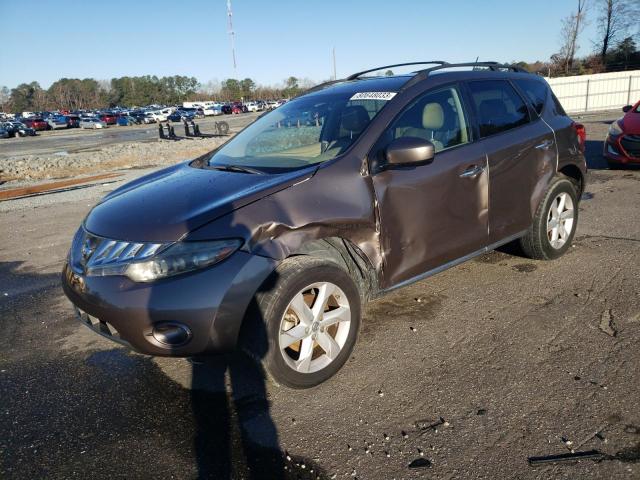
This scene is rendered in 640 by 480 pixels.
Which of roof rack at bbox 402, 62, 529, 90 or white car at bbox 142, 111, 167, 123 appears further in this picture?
white car at bbox 142, 111, 167, 123

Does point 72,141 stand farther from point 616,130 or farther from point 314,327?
point 314,327

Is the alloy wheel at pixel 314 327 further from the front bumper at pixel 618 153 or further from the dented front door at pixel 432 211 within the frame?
the front bumper at pixel 618 153

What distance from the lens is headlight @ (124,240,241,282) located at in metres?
2.63

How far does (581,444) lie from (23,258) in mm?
6161

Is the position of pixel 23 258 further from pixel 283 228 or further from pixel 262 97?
pixel 262 97

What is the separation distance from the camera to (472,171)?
12.3 ft

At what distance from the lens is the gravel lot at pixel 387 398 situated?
93.9 inches

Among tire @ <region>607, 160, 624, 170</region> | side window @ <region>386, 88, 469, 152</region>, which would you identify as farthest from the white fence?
side window @ <region>386, 88, 469, 152</region>

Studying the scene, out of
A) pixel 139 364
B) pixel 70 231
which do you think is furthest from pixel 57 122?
pixel 139 364

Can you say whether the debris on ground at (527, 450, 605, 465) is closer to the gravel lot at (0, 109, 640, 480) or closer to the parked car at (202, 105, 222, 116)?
the gravel lot at (0, 109, 640, 480)

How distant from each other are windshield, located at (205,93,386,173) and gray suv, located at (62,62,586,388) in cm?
2

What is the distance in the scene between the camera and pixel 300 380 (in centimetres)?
291

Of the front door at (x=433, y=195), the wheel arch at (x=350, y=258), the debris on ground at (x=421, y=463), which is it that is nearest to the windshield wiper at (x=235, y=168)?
the wheel arch at (x=350, y=258)

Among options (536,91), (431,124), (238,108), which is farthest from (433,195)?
(238,108)
